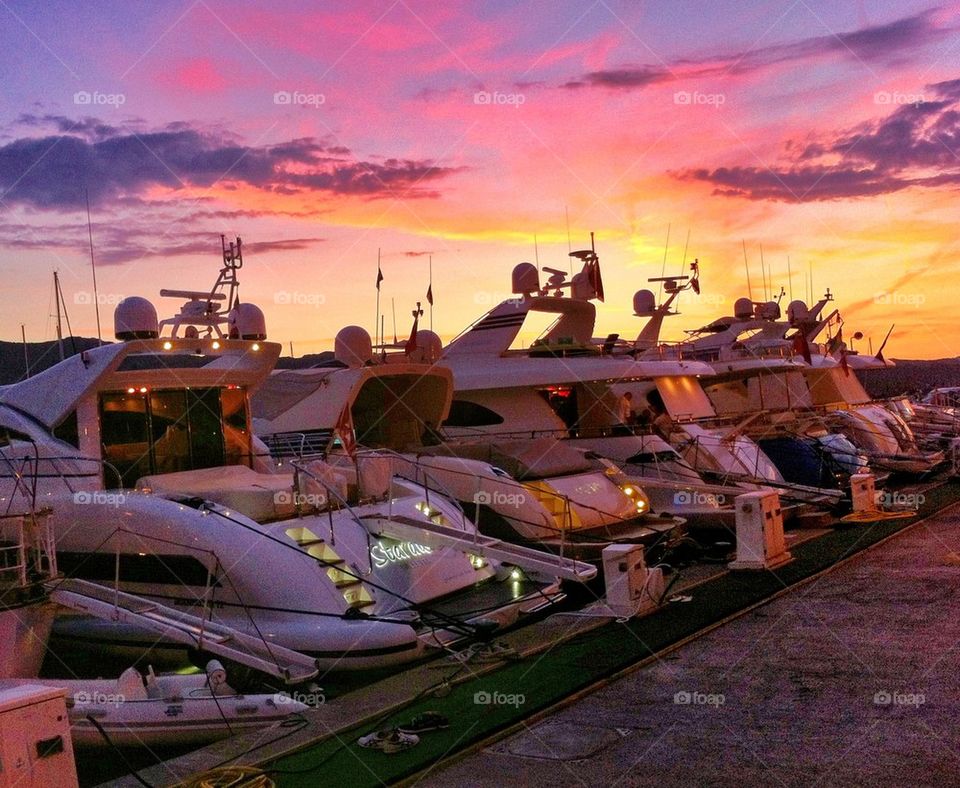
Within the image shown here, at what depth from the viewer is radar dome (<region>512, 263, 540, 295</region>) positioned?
974 inches

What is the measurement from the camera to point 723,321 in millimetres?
35906

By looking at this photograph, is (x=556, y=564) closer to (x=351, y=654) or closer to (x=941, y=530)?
(x=351, y=654)

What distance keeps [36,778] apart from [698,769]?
3.56m

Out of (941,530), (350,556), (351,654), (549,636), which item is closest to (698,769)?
(549,636)

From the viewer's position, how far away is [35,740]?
16.3 ft

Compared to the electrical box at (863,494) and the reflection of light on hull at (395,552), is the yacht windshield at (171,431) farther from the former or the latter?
the electrical box at (863,494)

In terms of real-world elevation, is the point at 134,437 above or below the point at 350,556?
above
